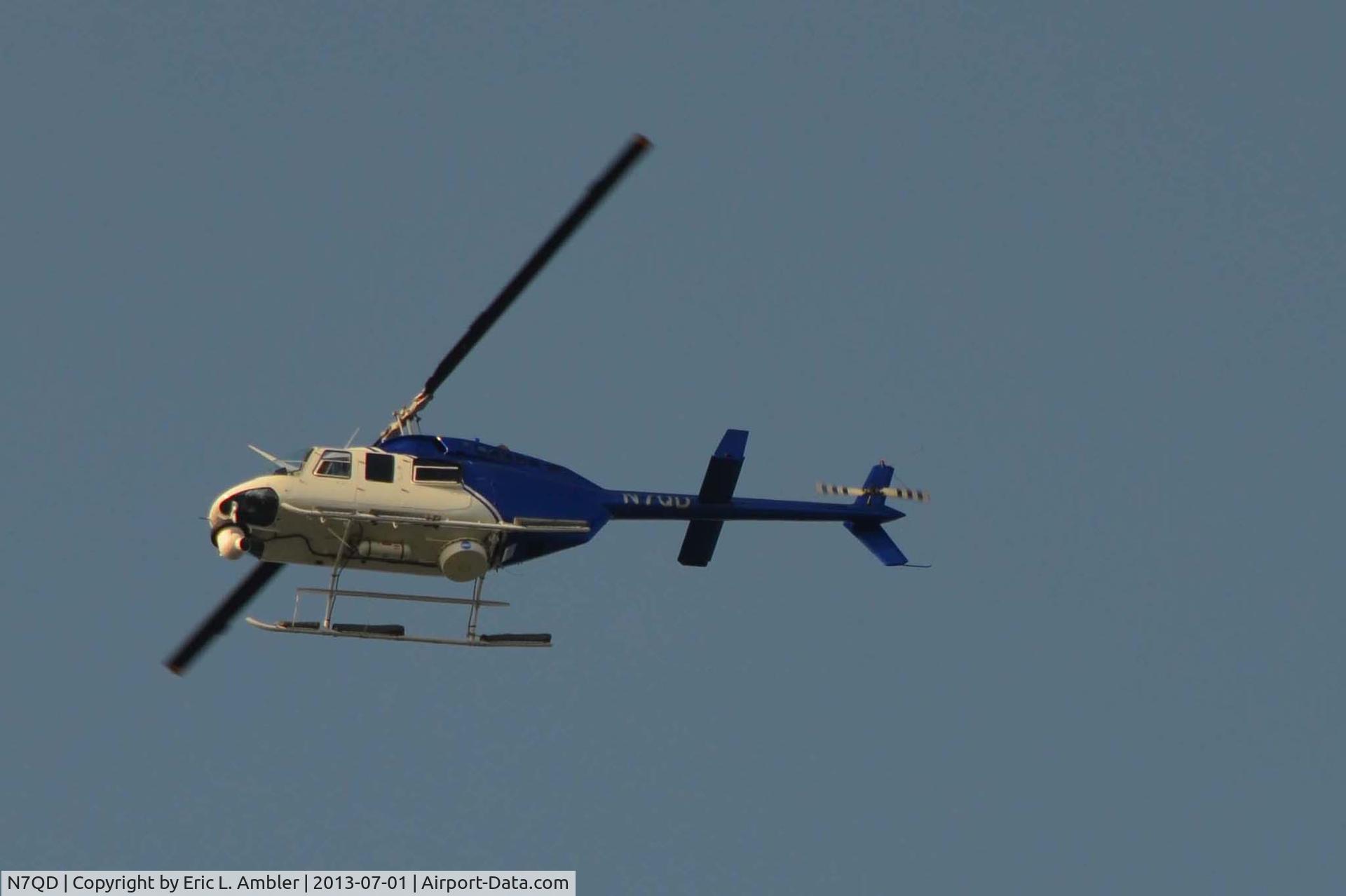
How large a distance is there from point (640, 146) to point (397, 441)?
414cm

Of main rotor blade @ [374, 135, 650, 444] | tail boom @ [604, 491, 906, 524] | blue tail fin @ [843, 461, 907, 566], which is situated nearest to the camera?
main rotor blade @ [374, 135, 650, 444]

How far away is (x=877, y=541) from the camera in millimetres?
26781

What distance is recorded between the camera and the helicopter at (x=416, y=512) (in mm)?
22250

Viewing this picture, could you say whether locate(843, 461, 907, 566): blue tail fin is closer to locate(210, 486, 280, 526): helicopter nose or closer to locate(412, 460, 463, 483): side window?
locate(412, 460, 463, 483): side window

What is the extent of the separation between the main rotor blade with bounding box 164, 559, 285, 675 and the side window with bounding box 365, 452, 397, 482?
1.33 m

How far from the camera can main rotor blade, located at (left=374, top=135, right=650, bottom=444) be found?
2175 cm

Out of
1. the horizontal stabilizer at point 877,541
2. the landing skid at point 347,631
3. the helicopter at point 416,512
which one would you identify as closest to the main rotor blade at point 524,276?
the helicopter at point 416,512

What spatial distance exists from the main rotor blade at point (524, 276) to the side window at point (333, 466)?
926 millimetres

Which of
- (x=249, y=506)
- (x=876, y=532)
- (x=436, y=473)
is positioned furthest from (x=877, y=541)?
(x=249, y=506)

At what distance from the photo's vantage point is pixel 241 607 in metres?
23.6

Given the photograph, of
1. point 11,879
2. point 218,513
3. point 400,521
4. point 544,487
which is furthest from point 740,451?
point 11,879

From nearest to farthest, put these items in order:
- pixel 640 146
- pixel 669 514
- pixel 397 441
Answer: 1. pixel 640 146
2. pixel 397 441
3. pixel 669 514

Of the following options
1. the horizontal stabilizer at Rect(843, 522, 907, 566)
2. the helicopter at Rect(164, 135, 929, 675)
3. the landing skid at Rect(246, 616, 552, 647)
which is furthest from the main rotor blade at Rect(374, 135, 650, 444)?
the horizontal stabilizer at Rect(843, 522, 907, 566)

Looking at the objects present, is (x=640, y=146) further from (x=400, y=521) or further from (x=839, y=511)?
(x=839, y=511)
